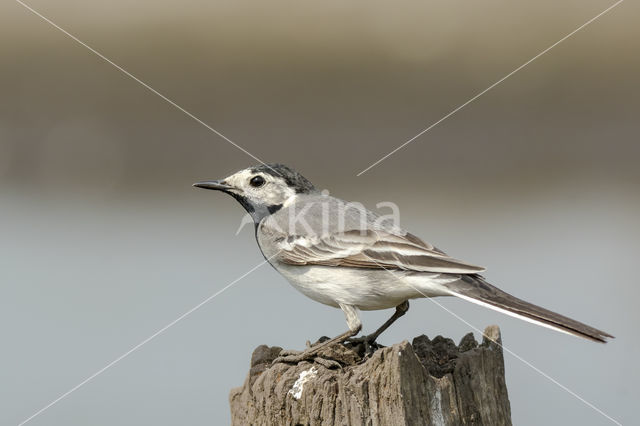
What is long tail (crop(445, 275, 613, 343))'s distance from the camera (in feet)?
19.5

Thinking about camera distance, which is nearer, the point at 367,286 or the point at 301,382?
the point at 301,382

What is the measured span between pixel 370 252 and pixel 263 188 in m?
1.70

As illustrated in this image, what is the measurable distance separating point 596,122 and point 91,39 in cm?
813

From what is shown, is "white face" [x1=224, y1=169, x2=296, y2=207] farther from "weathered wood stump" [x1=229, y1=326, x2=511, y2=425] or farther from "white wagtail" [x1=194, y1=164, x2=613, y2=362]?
"weathered wood stump" [x1=229, y1=326, x2=511, y2=425]

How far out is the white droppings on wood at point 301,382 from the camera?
5.77 m

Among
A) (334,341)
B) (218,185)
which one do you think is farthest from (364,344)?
(218,185)

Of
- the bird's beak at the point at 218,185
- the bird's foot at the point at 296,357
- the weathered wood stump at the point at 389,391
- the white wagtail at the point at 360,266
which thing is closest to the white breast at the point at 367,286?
the white wagtail at the point at 360,266

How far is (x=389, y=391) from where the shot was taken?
5332 millimetres

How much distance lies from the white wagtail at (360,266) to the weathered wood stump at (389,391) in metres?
0.52

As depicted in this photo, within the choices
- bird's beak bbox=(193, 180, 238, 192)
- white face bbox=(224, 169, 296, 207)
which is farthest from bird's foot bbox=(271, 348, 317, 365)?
bird's beak bbox=(193, 180, 238, 192)

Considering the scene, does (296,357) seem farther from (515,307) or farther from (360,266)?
(515,307)

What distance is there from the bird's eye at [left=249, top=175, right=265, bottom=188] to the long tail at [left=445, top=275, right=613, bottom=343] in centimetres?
238

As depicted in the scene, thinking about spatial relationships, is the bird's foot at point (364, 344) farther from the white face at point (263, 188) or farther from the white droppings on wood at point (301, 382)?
the white face at point (263, 188)

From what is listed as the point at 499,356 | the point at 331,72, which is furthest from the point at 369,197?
the point at 499,356
